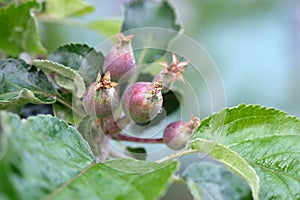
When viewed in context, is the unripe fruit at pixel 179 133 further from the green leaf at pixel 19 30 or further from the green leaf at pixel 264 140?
the green leaf at pixel 19 30

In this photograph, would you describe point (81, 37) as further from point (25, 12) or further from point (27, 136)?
point (27, 136)

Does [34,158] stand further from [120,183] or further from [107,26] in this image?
[107,26]

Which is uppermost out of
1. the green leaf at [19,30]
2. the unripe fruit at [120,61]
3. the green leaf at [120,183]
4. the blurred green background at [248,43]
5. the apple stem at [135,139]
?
the blurred green background at [248,43]

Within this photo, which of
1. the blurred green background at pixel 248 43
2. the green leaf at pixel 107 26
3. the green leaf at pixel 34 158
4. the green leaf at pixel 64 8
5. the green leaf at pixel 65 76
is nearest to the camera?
the green leaf at pixel 34 158

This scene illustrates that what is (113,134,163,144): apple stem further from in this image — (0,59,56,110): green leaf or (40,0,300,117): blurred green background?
(40,0,300,117): blurred green background

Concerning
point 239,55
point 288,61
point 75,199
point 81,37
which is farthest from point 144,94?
point 288,61

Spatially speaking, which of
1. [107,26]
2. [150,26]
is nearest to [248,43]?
[107,26]

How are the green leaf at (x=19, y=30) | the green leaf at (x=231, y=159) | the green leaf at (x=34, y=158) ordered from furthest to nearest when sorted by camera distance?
the green leaf at (x=19, y=30), the green leaf at (x=231, y=159), the green leaf at (x=34, y=158)

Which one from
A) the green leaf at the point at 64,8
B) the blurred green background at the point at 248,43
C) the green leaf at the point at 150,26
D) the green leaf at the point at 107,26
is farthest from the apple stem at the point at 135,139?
the blurred green background at the point at 248,43
